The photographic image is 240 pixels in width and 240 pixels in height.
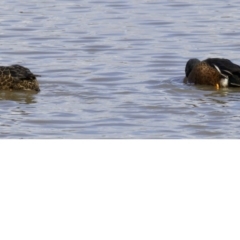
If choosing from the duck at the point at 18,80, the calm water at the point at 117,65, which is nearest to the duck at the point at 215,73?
the calm water at the point at 117,65

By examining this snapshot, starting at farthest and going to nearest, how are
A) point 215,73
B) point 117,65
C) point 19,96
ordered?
1. point 117,65
2. point 215,73
3. point 19,96

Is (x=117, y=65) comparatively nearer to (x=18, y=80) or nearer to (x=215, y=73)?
(x=215, y=73)

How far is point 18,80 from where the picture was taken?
10312 millimetres

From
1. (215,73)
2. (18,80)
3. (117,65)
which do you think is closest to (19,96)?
(18,80)

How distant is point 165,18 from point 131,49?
259 centimetres

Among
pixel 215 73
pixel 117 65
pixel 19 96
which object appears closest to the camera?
pixel 19 96

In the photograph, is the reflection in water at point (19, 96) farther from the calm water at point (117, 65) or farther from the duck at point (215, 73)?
the duck at point (215, 73)

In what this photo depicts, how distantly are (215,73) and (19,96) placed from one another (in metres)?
2.15

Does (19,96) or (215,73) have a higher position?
(215,73)

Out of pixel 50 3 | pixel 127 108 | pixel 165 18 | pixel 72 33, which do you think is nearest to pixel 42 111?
pixel 127 108

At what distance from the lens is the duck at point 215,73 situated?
10.6 metres

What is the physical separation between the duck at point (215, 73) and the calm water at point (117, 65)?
103mm

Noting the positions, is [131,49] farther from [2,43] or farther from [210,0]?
[210,0]

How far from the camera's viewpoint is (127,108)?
946 cm
